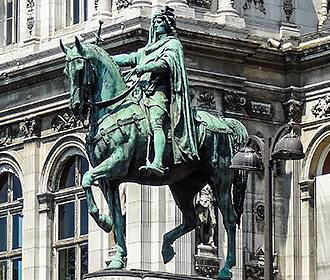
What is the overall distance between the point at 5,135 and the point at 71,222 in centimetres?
330

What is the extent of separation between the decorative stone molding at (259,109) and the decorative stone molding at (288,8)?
7.77 feet

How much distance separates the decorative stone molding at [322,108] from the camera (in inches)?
1838

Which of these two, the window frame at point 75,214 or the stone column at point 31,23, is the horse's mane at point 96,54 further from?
the stone column at point 31,23

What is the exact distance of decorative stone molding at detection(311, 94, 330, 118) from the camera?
46688mm

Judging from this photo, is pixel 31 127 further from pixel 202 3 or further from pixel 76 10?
pixel 202 3

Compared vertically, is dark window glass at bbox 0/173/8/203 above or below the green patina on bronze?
above

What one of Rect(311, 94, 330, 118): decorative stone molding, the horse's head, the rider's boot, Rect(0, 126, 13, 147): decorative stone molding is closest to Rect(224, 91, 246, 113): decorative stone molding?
Rect(311, 94, 330, 118): decorative stone molding

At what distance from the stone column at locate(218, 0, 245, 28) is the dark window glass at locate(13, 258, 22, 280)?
26.3ft

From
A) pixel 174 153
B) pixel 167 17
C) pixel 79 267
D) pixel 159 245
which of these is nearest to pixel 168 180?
pixel 174 153

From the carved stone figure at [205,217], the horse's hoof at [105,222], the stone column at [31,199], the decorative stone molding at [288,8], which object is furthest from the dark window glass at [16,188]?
the horse's hoof at [105,222]

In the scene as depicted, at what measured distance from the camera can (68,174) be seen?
47.5 m

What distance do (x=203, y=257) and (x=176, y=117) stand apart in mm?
14493

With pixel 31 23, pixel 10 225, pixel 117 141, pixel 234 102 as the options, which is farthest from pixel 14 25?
pixel 117 141

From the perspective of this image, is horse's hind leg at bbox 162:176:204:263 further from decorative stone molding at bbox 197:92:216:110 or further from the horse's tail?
decorative stone molding at bbox 197:92:216:110
